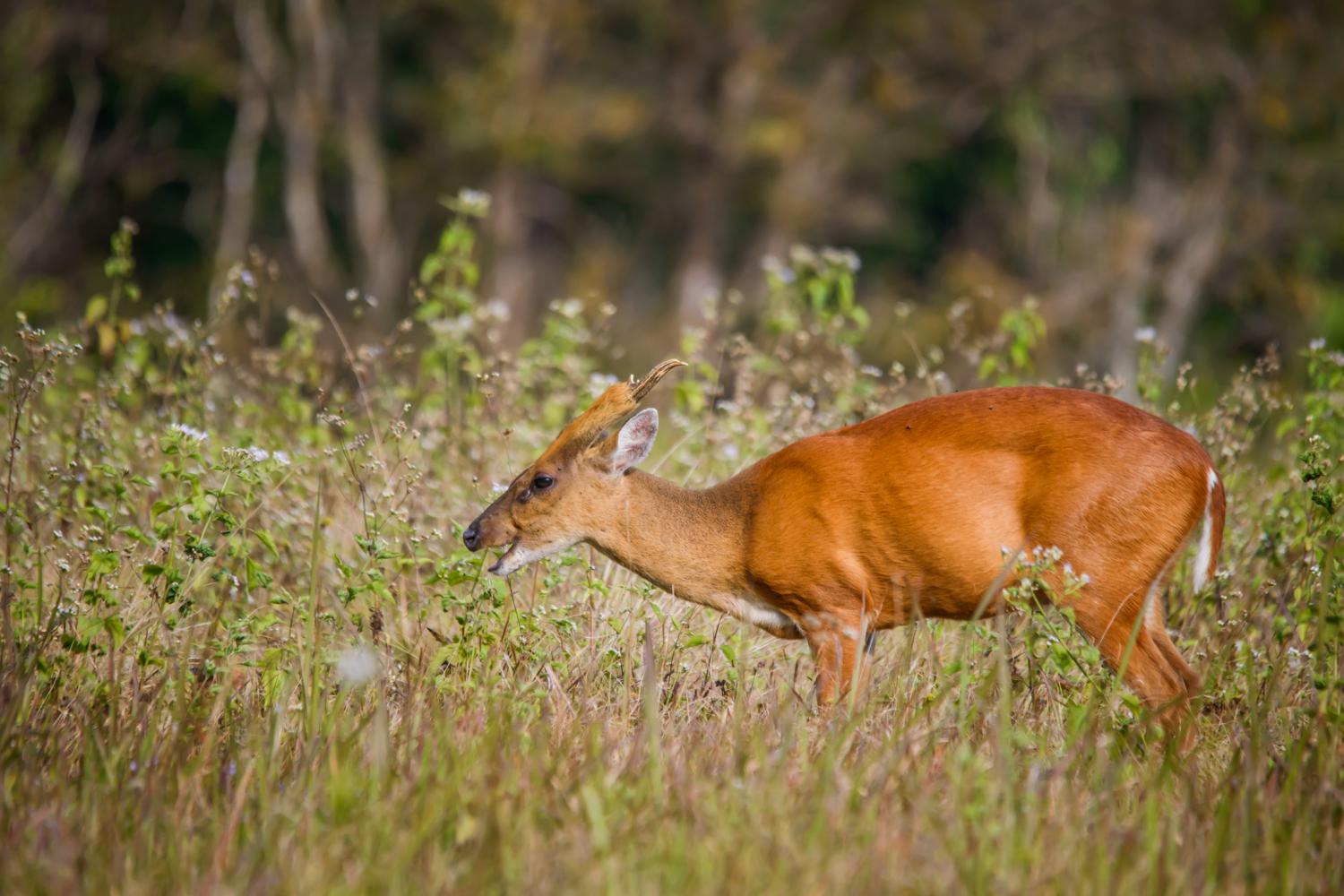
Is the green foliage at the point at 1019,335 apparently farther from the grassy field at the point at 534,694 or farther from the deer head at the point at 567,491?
the deer head at the point at 567,491

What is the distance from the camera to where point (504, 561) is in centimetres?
509

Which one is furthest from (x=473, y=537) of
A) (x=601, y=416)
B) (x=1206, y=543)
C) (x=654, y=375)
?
(x=1206, y=543)

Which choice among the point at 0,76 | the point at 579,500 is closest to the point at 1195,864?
the point at 579,500

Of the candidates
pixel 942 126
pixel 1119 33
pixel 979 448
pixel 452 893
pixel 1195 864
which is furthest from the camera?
pixel 942 126

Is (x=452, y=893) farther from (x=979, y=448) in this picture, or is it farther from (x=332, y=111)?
(x=332, y=111)

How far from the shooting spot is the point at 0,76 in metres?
17.3

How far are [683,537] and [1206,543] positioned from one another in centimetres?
165

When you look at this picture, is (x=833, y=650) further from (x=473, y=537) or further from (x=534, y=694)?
(x=473, y=537)

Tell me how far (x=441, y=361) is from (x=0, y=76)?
12999 mm

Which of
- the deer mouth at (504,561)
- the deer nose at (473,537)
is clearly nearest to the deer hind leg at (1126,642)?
the deer mouth at (504,561)

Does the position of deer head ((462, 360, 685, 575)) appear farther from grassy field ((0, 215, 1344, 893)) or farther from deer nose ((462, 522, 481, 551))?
grassy field ((0, 215, 1344, 893))

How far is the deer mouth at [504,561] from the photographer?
506 cm

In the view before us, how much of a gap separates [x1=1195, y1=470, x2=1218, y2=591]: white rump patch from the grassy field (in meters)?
0.26

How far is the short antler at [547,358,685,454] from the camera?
16.5ft
